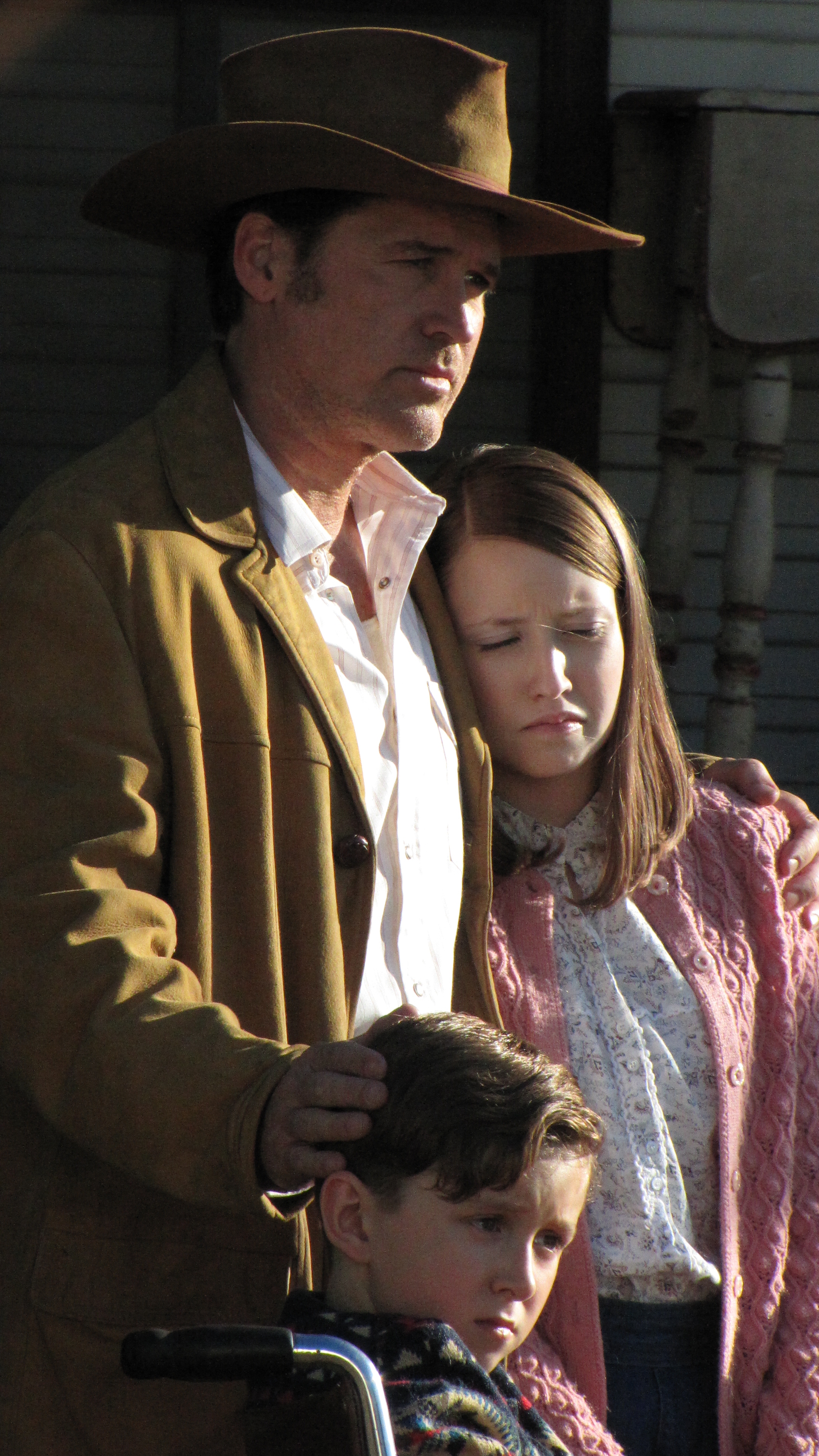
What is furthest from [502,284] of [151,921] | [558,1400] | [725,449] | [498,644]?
[558,1400]

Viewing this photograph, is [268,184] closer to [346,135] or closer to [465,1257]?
[346,135]

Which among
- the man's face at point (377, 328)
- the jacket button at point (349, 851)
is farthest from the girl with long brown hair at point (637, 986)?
the jacket button at point (349, 851)

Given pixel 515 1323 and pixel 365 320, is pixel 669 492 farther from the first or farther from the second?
pixel 515 1323

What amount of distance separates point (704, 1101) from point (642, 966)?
0.20 meters

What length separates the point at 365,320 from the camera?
2.30 m

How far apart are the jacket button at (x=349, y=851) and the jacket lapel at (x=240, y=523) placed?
4 cm

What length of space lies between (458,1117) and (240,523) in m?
0.83

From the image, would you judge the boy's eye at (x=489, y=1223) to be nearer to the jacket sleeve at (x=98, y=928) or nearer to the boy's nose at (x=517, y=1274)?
the boy's nose at (x=517, y=1274)

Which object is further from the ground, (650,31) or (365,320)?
(650,31)

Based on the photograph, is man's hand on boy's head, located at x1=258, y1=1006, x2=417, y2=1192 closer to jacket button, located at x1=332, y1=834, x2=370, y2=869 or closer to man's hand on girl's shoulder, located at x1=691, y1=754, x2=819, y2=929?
jacket button, located at x1=332, y1=834, x2=370, y2=869

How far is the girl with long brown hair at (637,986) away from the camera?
87.4 inches

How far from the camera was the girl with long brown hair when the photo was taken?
7.28ft

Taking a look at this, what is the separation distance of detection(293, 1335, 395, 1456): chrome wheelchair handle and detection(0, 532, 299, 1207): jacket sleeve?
0.23 meters

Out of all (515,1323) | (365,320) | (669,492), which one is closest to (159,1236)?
(515,1323)
